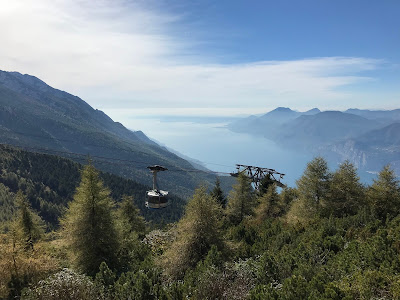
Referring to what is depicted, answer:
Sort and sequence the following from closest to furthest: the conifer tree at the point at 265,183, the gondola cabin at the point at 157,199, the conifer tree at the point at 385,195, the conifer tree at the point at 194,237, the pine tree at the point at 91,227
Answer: the gondola cabin at the point at 157,199, the conifer tree at the point at 194,237, the pine tree at the point at 91,227, the conifer tree at the point at 385,195, the conifer tree at the point at 265,183

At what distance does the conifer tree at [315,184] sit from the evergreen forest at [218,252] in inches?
4.2

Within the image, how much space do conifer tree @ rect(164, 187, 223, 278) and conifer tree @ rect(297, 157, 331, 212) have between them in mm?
14603

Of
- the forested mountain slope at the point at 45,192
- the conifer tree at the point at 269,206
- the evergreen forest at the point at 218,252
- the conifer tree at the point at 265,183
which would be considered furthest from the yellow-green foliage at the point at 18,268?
the forested mountain slope at the point at 45,192

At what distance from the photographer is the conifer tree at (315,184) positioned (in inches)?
1134

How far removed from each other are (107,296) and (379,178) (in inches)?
1028

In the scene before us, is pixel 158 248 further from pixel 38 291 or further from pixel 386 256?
pixel 386 256

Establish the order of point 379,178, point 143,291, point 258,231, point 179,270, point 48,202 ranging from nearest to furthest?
point 143,291
point 179,270
point 379,178
point 258,231
point 48,202

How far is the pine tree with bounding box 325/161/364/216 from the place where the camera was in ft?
87.0

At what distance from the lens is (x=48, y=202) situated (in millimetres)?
171750

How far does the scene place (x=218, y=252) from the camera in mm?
16125

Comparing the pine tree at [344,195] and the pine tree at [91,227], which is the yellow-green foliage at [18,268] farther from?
the pine tree at [344,195]

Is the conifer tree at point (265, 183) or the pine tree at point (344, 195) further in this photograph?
the conifer tree at point (265, 183)

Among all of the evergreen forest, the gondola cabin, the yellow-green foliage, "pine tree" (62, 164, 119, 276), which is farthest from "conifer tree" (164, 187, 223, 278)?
the yellow-green foliage

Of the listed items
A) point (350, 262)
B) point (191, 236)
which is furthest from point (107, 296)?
point (350, 262)
